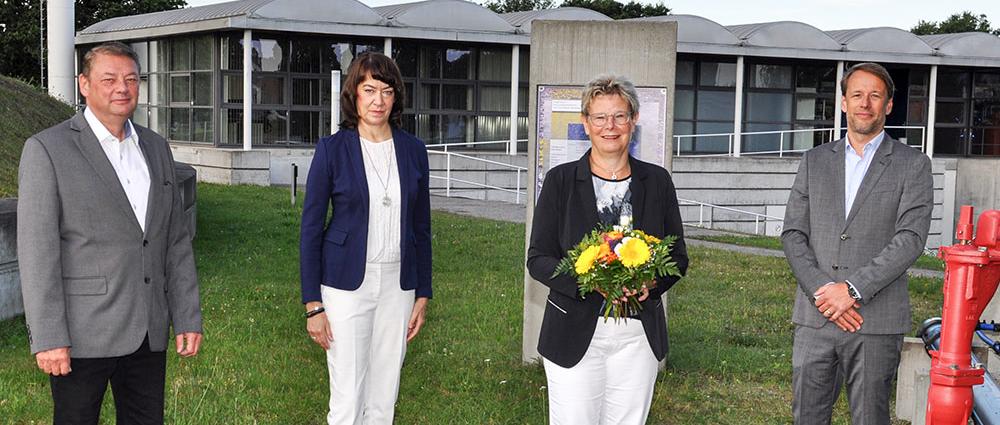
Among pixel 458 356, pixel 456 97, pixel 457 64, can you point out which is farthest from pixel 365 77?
pixel 456 97

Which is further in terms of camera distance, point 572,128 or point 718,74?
point 718,74

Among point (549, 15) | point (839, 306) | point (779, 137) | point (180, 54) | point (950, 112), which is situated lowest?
point (839, 306)

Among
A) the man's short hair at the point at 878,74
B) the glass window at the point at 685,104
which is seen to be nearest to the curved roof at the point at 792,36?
the glass window at the point at 685,104

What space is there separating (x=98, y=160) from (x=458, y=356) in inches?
178

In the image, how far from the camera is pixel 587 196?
4.37m

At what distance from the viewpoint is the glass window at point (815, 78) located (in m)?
33.2

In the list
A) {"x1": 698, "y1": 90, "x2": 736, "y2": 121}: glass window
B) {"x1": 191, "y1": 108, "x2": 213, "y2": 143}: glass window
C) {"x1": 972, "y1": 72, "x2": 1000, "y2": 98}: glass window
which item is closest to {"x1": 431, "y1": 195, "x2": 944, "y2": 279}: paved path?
{"x1": 191, "y1": 108, "x2": 213, "y2": 143}: glass window

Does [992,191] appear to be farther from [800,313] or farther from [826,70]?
[800,313]

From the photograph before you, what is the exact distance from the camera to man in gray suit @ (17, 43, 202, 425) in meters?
4.01

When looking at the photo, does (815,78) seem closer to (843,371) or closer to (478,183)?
(478,183)

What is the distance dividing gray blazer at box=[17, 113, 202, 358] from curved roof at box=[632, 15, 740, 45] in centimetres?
2697

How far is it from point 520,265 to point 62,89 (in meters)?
18.5

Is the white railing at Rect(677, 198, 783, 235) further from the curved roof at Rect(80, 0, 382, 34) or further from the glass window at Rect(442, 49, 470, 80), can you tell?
the curved roof at Rect(80, 0, 382, 34)

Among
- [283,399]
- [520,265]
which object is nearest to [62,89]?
[520,265]
